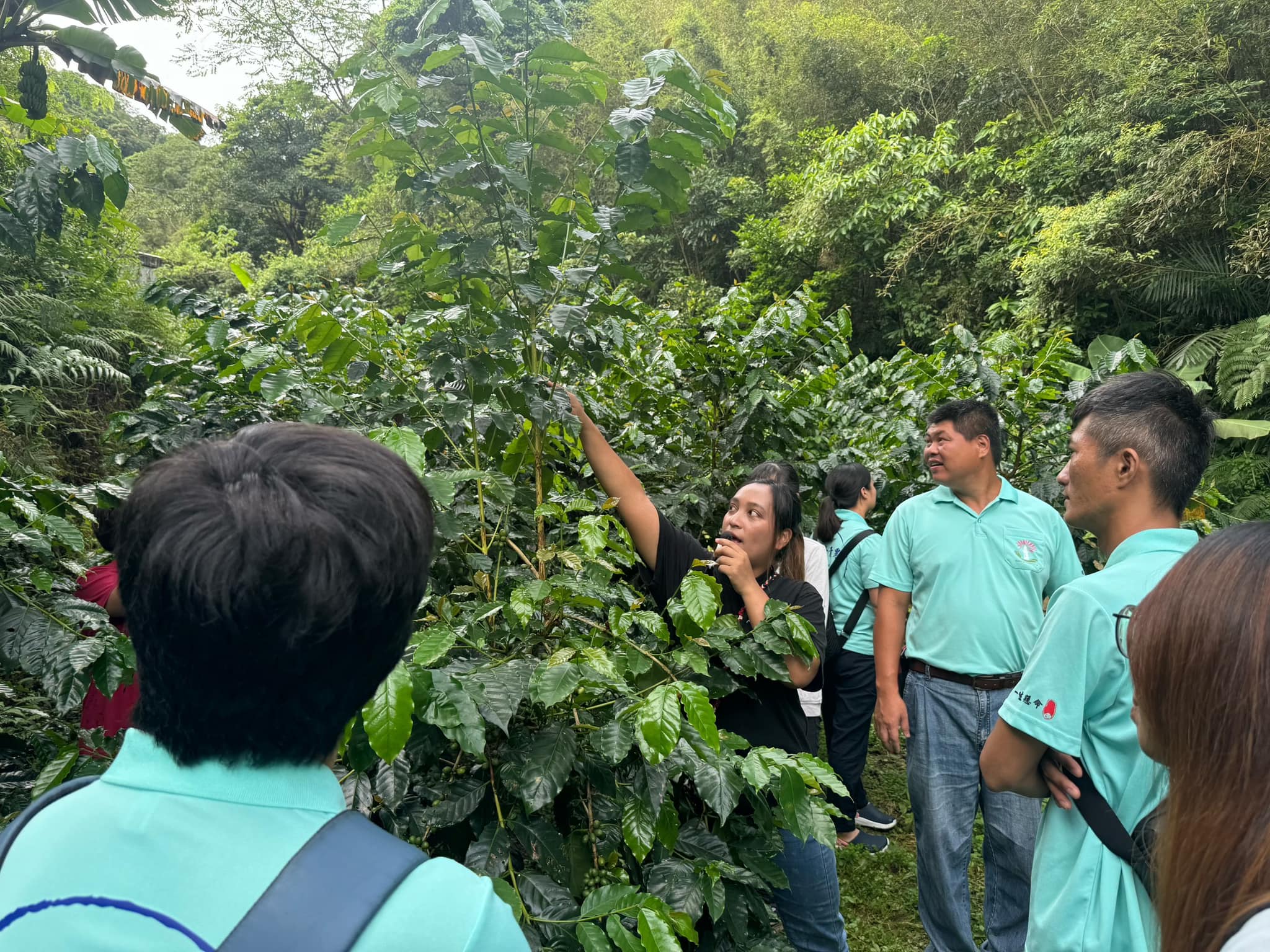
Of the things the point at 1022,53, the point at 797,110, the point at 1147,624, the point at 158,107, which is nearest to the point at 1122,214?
the point at 1022,53

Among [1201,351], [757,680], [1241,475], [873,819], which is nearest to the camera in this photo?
[757,680]

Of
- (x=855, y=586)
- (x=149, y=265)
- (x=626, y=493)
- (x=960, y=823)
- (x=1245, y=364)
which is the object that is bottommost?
(x=149, y=265)

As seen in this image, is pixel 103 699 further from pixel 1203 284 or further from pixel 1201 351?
pixel 1203 284

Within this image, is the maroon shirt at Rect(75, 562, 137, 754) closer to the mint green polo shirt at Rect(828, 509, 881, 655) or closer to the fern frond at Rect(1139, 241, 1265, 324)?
the mint green polo shirt at Rect(828, 509, 881, 655)

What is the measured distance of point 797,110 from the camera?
17422mm

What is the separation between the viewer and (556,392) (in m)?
2.07

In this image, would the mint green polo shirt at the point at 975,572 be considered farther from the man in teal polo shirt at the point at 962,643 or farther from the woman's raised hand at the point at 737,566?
the woman's raised hand at the point at 737,566

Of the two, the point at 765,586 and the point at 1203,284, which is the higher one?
the point at 1203,284

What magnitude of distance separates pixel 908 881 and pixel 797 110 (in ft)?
54.4

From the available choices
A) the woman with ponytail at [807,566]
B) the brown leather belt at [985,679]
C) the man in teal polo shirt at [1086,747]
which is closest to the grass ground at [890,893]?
the woman with ponytail at [807,566]

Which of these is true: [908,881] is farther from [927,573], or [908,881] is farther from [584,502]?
[584,502]

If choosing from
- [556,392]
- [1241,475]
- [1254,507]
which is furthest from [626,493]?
[1241,475]

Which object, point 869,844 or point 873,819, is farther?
point 873,819

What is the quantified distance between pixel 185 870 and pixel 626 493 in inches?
68.4
